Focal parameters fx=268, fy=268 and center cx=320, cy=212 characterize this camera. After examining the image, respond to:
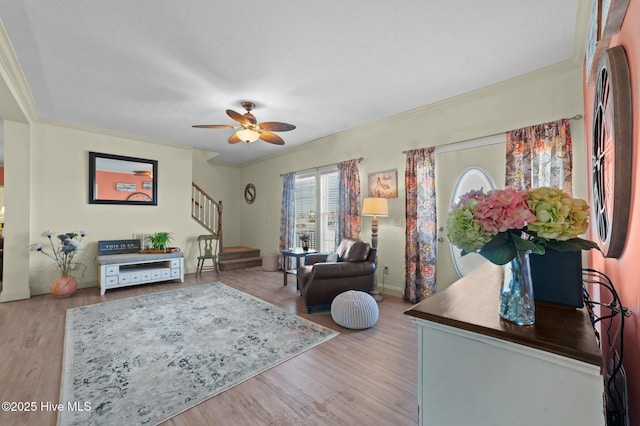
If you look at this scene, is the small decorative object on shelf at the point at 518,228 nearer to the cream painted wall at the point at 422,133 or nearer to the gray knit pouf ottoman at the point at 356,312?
Result: the gray knit pouf ottoman at the point at 356,312

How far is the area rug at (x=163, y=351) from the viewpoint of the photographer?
1791mm

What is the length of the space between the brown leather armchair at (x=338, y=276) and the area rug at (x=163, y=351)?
0.39 meters

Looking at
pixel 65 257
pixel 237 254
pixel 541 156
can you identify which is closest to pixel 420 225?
pixel 541 156

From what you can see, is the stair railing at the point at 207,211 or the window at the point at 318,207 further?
the stair railing at the point at 207,211

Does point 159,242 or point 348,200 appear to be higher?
point 348,200

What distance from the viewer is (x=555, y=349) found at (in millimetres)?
793

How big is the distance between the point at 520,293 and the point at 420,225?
2839 millimetres

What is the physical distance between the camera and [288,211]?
5.85 m

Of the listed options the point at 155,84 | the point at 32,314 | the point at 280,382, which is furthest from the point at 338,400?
the point at 32,314

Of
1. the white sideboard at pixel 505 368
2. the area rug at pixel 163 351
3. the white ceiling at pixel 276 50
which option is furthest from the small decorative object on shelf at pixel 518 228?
the area rug at pixel 163 351

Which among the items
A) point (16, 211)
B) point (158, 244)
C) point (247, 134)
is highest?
point (247, 134)

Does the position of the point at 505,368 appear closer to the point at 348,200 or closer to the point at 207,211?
the point at 348,200

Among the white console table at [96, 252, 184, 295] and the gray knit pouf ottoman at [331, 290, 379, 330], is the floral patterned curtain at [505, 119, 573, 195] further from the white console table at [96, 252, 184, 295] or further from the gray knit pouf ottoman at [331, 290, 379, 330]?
the white console table at [96, 252, 184, 295]

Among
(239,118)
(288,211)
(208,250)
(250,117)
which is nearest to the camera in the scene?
(239,118)
